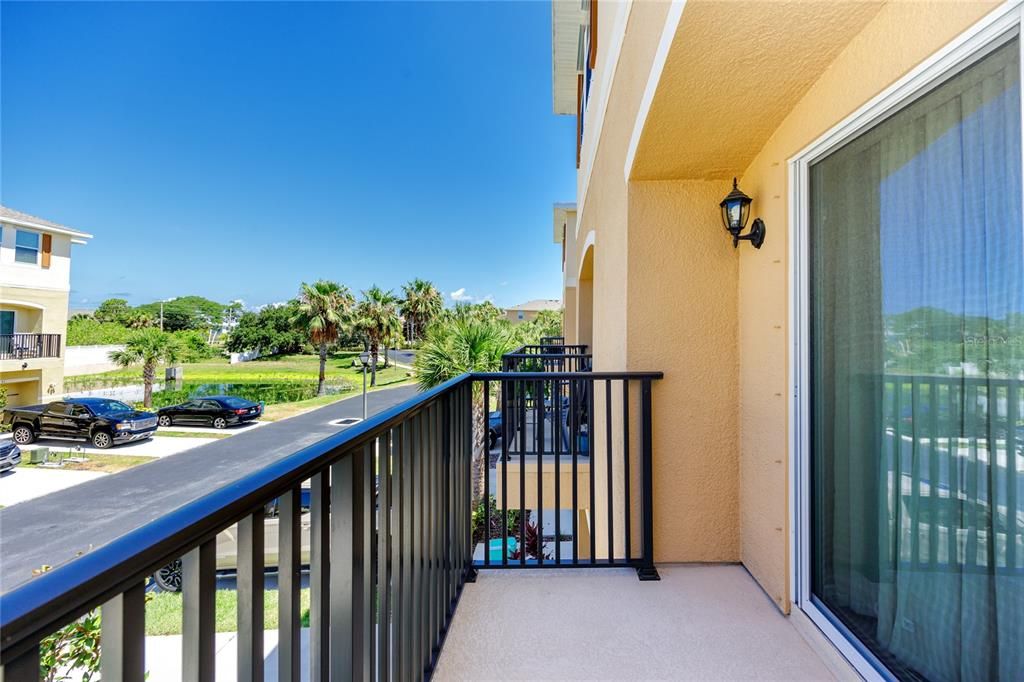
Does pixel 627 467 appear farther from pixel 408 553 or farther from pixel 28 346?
pixel 28 346

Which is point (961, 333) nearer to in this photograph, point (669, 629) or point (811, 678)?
point (811, 678)

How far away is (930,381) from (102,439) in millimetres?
17357

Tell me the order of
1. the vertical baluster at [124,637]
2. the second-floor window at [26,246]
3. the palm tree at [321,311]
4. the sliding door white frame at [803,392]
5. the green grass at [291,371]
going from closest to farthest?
the vertical baluster at [124,637] < the sliding door white frame at [803,392] < the second-floor window at [26,246] < the palm tree at [321,311] < the green grass at [291,371]

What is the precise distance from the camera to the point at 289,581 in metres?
0.75

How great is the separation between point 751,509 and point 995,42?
1.95 metres

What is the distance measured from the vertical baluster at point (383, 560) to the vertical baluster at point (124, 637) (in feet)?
2.37

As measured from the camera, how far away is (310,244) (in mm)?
54156

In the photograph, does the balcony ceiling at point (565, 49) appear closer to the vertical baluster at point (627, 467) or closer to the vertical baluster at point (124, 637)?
the vertical baluster at point (627, 467)

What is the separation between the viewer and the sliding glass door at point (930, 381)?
3.53ft

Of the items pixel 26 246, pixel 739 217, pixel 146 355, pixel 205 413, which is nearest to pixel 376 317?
pixel 205 413

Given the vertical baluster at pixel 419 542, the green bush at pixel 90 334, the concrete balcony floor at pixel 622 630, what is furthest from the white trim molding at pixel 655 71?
the green bush at pixel 90 334

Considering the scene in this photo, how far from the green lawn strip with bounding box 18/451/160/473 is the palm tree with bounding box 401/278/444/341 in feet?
51.3

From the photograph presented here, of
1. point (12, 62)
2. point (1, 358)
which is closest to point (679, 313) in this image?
point (1, 358)

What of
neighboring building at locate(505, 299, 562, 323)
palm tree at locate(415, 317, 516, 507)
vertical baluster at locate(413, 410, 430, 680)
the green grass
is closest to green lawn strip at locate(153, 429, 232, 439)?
the green grass
